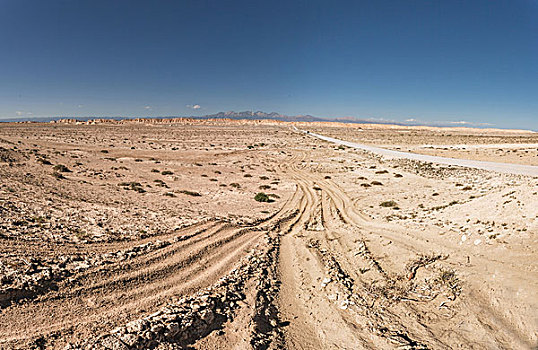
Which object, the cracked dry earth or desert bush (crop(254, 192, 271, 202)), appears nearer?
the cracked dry earth

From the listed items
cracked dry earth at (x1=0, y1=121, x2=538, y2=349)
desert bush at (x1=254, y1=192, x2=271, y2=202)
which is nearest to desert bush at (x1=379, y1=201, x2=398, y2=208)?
cracked dry earth at (x1=0, y1=121, x2=538, y2=349)

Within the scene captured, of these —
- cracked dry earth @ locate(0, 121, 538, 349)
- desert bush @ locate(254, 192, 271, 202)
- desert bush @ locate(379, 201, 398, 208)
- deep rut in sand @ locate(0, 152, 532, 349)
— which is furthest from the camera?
desert bush @ locate(254, 192, 271, 202)

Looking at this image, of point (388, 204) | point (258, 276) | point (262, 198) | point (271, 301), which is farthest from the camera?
point (262, 198)

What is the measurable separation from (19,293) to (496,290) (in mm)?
9512

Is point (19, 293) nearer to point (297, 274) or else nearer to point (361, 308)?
point (297, 274)

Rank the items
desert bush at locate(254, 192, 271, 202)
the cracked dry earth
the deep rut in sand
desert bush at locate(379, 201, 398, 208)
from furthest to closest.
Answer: desert bush at locate(254, 192, 271, 202), desert bush at locate(379, 201, 398, 208), the cracked dry earth, the deep rut in sand

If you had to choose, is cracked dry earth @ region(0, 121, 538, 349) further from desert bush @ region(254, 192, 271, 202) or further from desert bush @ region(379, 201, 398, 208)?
desert bush @ region(254, 192, 271, 202)

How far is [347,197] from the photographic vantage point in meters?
17.1

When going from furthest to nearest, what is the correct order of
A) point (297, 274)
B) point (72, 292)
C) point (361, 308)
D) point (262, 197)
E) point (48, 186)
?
point (262, 197) < point (48, 186) < point (297, 274) < point (361, 308) < point (72, 292)

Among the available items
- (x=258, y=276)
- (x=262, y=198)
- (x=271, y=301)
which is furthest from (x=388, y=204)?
(x=271, y=301)

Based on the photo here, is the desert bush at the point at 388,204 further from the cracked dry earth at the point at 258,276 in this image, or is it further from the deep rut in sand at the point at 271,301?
the deep rut in sand at the point at 271,301

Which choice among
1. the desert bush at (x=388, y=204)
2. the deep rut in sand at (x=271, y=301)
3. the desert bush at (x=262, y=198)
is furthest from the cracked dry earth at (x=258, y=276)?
the desert bush at (x=262, y=198)

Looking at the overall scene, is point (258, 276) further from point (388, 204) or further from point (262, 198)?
point (388, 204)

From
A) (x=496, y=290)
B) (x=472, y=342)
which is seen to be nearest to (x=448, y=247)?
(x=496, y=290)
